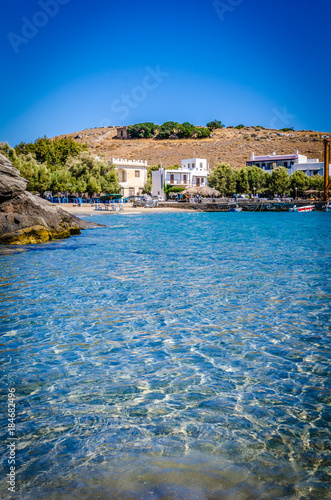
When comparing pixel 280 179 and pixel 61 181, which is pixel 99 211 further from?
pixel 280 179

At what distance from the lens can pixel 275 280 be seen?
13.2 meters

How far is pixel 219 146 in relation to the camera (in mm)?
124875

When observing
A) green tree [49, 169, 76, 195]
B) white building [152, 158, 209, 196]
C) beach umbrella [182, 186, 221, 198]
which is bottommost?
beach umbrella [182, 186, 221, 198]

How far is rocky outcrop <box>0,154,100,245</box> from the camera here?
2322 cm

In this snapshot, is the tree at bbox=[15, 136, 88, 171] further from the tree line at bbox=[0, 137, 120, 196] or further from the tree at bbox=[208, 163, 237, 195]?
the tree at bbox=[208, 163, 237, 195]

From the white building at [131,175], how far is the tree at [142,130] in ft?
239

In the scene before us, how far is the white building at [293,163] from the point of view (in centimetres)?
7912

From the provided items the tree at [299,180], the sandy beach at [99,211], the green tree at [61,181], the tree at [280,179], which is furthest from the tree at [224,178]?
the green tree at [61,181]

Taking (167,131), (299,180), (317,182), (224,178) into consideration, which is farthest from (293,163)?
(167,131)

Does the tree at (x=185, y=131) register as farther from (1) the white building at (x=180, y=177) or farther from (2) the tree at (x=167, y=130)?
(1) the white building at (x=180, y=177)

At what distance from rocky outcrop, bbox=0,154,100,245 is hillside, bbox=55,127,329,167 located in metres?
74.4

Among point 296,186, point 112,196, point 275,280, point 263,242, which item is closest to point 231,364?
point 275,280

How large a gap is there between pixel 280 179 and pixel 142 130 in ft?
285

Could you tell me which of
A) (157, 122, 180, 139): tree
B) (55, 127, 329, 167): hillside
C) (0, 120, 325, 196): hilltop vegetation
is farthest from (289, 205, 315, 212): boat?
(157, 122, 180, 139): tree
